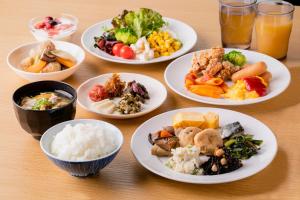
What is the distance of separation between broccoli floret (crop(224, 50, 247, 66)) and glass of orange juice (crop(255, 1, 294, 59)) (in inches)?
6.2

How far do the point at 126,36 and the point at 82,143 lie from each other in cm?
94

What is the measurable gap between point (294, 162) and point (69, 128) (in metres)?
0.67

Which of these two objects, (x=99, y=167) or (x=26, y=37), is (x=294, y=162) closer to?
(x=99, y=167)

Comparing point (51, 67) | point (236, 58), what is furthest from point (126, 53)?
point (236, 58)

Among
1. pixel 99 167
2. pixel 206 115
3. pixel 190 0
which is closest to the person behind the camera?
pixel 99 167

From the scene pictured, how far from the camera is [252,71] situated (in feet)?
6.93

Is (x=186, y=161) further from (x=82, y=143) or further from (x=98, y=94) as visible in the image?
(x=98, y=94)

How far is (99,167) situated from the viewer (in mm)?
1585

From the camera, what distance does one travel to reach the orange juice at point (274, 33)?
2281mm

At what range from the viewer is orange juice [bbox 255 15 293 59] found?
7.48 ft

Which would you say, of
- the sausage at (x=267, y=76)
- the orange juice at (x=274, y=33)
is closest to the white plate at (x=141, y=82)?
the sausage at (x=267, y=76)

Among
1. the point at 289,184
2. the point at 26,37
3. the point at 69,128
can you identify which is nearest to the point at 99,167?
the point at 69,128

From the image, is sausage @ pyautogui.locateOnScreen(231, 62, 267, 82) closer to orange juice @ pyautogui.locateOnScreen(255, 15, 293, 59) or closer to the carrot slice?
orange juice @ pyautogui.locateOnScreen(255, 15, 293, 59)

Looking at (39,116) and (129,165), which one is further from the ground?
(39,116)
